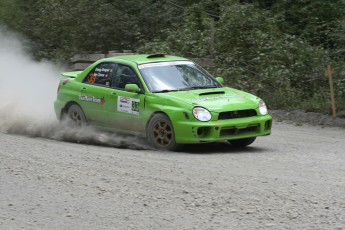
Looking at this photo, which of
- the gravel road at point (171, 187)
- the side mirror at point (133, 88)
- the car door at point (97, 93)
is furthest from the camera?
the car door at point (97, 93)

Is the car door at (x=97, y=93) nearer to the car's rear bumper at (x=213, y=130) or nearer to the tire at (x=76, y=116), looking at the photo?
the tire at (x=76, y=116)

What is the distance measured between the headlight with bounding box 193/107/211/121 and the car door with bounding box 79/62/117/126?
2.05 metres

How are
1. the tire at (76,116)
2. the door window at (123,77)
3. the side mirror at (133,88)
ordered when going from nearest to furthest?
the side mirror at (133,88), the door window at (123,77), the tire at (76,116)

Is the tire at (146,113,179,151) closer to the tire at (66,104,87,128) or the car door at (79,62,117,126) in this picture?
the car door at (79,62,117,126)

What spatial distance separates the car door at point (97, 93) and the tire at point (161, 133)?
125cm

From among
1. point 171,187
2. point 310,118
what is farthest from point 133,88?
point 310,118

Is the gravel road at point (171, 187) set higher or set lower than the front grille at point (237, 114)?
lower

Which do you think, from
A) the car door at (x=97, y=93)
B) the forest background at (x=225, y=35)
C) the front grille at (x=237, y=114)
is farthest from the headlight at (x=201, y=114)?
the forest background at (x=225, y=35)

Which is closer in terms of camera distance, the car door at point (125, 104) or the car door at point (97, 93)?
the car door at point (125, 104)

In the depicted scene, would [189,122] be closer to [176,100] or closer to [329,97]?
[176,100]

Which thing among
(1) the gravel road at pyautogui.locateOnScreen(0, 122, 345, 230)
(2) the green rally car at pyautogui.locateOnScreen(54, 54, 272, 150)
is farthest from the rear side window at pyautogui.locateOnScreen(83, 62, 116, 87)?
(1) the gravel road at pyautogui.locateOnScreen(0, 122, 345, 230)

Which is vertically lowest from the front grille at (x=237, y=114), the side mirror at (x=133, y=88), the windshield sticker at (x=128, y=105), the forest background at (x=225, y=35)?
the front grille at (x=237, y=114)

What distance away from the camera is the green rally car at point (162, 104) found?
38.6 ft

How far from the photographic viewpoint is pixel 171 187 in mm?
8781
